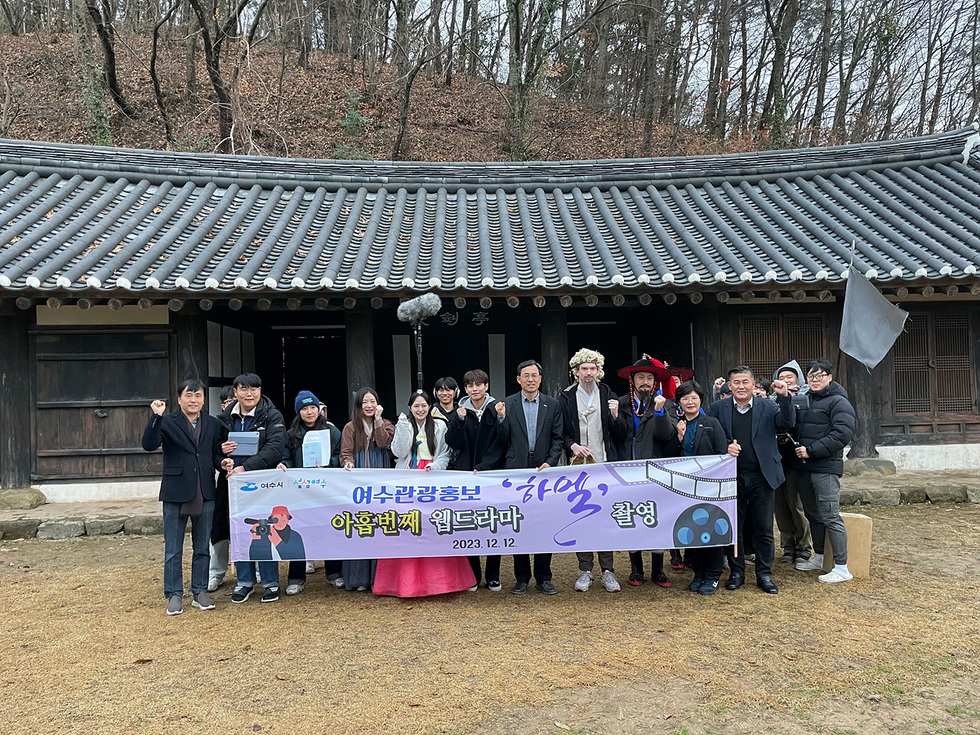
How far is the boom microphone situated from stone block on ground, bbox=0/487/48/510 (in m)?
5.26

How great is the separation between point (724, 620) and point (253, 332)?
27.3 ft

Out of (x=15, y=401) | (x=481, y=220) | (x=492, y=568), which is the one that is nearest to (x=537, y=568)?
(x=492, y=568)

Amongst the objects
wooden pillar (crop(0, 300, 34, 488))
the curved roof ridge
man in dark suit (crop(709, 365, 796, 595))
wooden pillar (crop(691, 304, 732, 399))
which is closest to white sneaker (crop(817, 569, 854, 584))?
man in dark suit (crop(709, 365, 796, 595))

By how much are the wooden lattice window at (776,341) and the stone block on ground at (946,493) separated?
2.04 meters

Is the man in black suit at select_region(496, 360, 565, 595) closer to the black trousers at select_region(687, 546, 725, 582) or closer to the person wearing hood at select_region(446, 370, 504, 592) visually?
the person wearing hood at select_region(446, 370, 504, 592)

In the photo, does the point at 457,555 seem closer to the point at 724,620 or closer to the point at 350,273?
the point at 724,620

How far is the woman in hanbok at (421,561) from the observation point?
16.6 feet

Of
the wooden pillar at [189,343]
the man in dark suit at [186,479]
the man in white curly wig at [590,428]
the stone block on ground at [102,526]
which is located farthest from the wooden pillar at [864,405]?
the stone block on ground at [102,526]

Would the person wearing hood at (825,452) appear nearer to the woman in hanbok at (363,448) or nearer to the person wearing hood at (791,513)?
the person wearing hood at (791,513)

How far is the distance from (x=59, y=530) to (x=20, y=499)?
1041mm

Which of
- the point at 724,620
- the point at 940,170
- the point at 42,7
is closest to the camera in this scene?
the point at 724,620

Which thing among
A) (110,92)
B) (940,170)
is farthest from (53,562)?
(110,92)

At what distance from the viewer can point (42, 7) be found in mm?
25281

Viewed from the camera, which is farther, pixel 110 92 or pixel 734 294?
pixel 110 92
